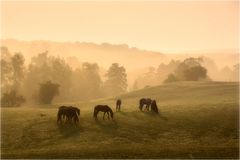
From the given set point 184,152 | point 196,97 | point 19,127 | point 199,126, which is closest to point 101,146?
point 184,152

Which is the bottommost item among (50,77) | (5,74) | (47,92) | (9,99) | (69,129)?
(69,129)

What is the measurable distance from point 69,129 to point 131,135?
7.77 m

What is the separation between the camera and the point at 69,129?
145 ft

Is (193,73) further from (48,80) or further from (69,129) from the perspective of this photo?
(69,129)

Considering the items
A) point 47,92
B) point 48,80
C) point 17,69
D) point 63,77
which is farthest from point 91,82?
point 47,92

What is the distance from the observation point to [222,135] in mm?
45875

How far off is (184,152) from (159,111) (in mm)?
22273

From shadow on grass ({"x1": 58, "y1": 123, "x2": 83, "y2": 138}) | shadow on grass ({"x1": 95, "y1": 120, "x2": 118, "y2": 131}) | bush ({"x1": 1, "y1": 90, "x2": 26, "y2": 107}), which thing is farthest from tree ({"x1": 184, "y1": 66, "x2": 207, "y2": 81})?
shadow on grass ({"x1": 58, "y1": 123, "x2": 83, "y2": 138})

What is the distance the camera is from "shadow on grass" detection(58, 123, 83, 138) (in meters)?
42.7

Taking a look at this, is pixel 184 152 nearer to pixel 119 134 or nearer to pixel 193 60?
pixel 119 134

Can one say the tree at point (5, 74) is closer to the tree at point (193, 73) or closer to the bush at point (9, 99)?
the bush at point (9, 99)

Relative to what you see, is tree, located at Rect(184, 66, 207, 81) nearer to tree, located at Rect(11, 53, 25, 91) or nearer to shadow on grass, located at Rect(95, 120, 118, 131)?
tree, located at Rect(11, 53, 25, 91)

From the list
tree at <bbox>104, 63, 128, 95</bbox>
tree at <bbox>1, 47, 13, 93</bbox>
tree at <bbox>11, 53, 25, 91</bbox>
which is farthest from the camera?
tree at <bbox>104, 63, 128, 95</bbox>

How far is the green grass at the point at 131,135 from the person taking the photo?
112 ft
